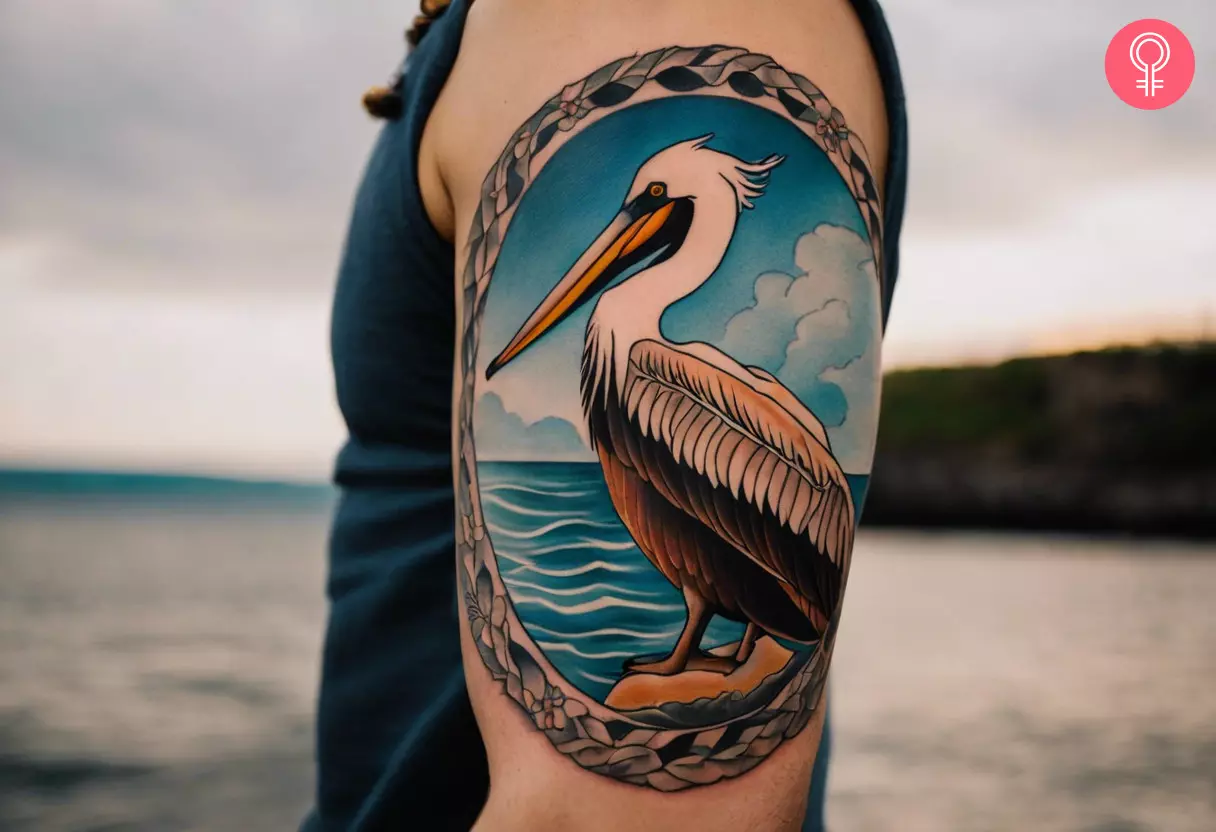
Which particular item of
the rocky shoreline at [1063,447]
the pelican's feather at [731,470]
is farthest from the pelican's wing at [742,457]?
the rocky shoreline at [1063,447]

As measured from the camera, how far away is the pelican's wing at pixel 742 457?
97cm

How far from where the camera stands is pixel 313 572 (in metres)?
44.5

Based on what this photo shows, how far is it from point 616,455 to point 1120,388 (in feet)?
145

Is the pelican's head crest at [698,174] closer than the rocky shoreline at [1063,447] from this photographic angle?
Yes

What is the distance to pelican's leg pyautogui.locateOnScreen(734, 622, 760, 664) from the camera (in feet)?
3.15

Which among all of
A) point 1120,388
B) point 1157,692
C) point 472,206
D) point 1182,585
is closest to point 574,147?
point 472,206

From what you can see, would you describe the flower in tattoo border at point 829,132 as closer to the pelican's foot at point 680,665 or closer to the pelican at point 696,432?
the pelican at point 696,432

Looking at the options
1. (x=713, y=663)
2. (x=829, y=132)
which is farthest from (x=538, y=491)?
(x=829, y=132)

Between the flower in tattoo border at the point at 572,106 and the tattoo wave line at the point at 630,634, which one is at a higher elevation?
the flower in tattoo border at the point at 572,106

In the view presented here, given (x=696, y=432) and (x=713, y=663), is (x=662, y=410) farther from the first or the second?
(x=713, y=663)

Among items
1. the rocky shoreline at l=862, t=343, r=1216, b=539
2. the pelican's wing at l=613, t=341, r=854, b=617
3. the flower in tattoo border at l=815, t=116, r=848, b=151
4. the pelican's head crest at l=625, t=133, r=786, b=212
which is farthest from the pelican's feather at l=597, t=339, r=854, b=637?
the rocky shoreline at l=862, t=343, r=1216, b=539

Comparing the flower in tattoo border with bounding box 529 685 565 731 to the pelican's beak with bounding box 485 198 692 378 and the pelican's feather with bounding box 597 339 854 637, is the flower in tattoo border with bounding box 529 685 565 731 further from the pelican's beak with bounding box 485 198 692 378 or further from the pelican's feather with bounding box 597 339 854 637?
the pelican's beak with bounding box 485 198 692 378

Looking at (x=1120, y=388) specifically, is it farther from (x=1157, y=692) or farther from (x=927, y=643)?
(x=1157, y=692)

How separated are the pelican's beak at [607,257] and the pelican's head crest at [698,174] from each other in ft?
0.06
